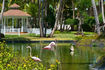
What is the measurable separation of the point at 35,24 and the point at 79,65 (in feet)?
136

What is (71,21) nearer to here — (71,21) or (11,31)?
(71,21)

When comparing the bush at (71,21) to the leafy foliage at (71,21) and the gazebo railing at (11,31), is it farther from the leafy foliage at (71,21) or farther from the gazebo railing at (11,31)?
the gazebo railing at (11,31)

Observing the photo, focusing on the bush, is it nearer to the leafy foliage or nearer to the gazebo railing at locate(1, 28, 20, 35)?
the leafy foliage

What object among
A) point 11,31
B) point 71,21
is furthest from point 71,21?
point 11,31

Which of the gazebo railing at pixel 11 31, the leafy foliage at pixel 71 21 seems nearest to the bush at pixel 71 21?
the leafy foliage at pixel 71 21

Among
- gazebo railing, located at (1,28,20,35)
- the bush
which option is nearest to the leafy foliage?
the bush

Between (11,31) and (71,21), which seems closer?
(11,31)

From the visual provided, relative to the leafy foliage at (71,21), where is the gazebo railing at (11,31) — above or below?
below

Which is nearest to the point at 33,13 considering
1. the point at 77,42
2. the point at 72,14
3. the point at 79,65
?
the point at 72,14

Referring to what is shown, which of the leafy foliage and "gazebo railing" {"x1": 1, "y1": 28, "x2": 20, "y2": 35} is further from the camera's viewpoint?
the leafy foliage

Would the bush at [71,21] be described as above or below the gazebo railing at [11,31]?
above

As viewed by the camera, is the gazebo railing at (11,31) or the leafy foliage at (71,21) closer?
the gazebo railing at (11,31)

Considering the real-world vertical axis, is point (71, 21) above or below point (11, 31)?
above

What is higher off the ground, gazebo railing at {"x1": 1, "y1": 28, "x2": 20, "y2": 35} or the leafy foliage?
the leafy foliage
